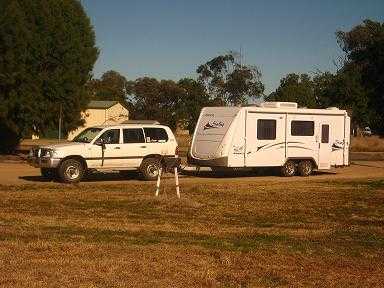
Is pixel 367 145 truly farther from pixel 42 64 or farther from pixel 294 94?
pixel 42 64

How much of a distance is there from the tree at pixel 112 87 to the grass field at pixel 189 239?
8071cm

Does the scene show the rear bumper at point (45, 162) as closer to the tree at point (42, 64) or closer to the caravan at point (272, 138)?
the caravan at point (272, 138)

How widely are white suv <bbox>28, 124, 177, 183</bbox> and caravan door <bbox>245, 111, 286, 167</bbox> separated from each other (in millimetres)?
2717

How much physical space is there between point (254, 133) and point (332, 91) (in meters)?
30.6

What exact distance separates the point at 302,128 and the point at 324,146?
1230mm

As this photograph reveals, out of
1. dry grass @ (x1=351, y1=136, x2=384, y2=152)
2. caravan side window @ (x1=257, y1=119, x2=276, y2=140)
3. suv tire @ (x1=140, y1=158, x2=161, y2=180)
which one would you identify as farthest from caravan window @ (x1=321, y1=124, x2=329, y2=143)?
dry grass @ (x1=351, y1=136, x2=384, y2=152)

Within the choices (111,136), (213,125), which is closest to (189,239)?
(111,136)

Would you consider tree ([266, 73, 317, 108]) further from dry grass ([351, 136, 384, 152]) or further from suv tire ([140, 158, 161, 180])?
suv tire ([140, 158, 161, 180])

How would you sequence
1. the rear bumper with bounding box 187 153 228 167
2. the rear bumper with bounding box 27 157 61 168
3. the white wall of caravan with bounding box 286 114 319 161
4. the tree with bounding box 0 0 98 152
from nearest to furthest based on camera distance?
the rear bumper with bounding box 27 157 61 168
the rear bumper with bounding box 187 153 228 167
the white wall of caravan with bounding box 286 114 319 161
the tree with bounding box 0 0 98 152

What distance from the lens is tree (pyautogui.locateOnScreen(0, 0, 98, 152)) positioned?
97.4ft

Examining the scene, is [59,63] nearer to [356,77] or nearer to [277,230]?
[277,230]

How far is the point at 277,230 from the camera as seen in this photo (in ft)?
35.7

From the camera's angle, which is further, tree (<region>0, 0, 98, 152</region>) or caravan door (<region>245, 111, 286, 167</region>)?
tree (<region>0, 0, 98, 152</region>)

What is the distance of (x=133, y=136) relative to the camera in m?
20.2
